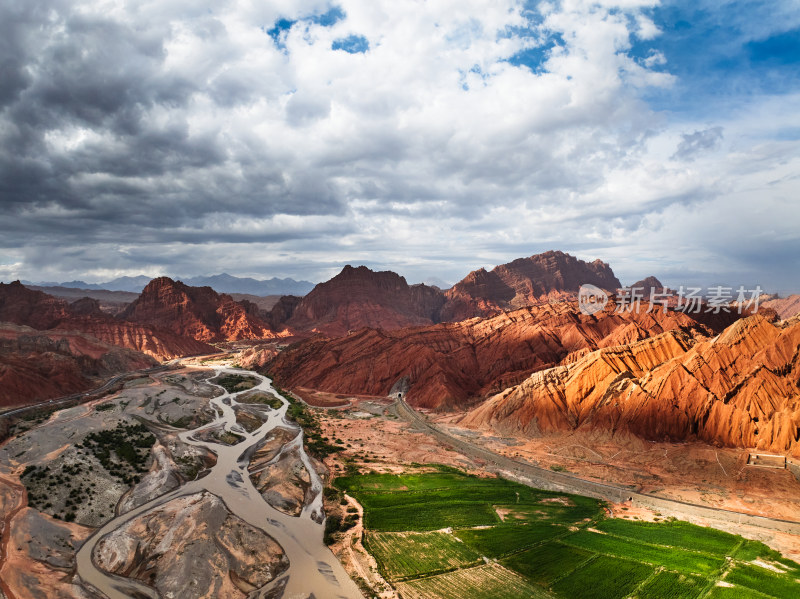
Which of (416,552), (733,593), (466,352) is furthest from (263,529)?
(466,352)

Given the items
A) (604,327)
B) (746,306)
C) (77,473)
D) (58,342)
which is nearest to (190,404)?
(77,473)

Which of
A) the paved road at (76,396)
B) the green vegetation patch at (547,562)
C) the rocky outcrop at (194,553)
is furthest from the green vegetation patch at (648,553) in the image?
the paved road at (76,396)

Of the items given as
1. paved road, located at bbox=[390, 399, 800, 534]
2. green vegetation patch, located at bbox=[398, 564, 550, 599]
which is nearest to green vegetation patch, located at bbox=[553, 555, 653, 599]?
green vegetation patch, located at bbox=[398, 564, 550, 599]

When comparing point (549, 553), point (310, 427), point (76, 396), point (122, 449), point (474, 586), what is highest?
point (122, 449)

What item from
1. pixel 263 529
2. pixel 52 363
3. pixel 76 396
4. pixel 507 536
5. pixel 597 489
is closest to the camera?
pixel 507 536

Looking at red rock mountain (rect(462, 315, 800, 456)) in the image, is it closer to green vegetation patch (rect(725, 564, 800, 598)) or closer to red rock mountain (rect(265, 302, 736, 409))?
red rock mountain (rect(265, 302, 736, 409))

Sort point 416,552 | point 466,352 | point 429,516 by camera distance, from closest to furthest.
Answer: point 416,552, point 429,516, point 466,352

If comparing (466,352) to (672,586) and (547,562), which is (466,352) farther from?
(672,586)
